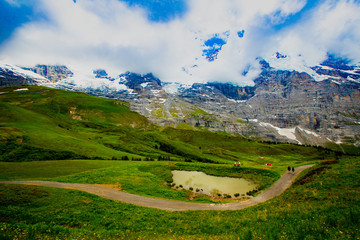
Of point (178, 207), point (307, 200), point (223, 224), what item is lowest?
point (178, 207)

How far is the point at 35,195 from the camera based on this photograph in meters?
21.3

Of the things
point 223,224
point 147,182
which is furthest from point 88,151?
point 223,224

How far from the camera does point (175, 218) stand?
1983cm

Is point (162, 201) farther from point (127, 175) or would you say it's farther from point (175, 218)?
point (127, 175)

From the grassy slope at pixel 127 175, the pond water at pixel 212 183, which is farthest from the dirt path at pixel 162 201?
the pond water at pixel 212 183

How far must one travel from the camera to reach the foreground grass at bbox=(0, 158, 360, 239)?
10.5m

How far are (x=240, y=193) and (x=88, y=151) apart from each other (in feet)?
218

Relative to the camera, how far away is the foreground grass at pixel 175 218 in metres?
10.5

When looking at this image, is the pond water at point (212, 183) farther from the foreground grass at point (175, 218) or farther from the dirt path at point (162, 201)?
the foreground grass at point (175, 218)

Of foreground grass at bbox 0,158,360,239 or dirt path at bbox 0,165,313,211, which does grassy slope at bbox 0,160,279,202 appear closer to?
dirt path at bbox 0,165,313,211

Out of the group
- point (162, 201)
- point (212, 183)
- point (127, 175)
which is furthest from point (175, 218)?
point (127, 175)

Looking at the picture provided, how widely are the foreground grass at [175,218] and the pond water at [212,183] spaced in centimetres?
1722

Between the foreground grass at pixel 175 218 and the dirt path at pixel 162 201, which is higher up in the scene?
the foreground grass at pixel 175 218

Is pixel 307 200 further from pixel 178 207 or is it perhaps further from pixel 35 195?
pixel 35 195
